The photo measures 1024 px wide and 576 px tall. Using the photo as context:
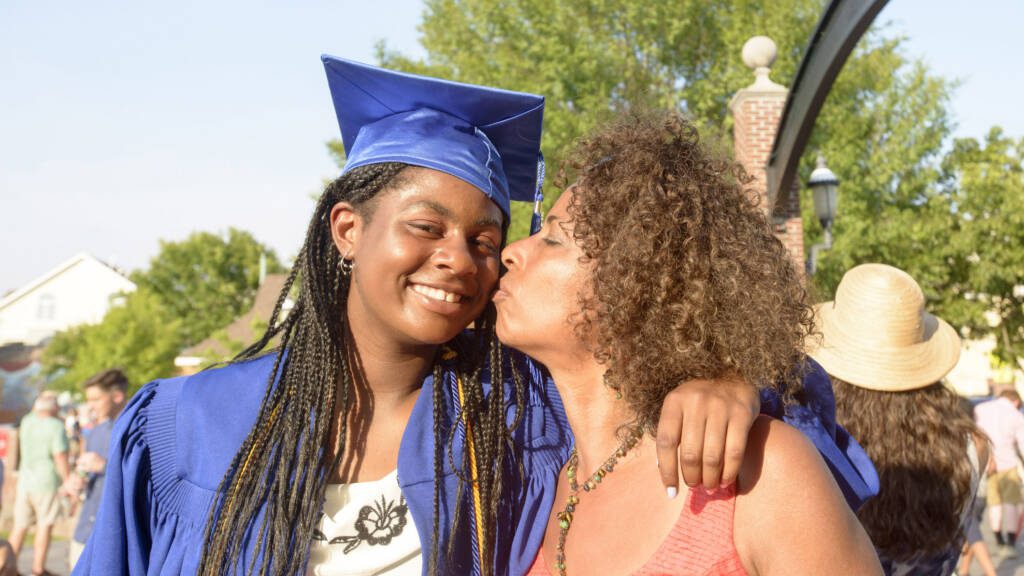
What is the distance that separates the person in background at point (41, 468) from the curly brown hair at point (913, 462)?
784 cm

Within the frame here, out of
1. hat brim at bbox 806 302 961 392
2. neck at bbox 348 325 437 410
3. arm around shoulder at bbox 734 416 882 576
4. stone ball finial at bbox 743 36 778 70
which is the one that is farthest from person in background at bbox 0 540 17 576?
stone ball finial at bbox 743 36 778 70

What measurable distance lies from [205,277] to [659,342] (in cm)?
6038

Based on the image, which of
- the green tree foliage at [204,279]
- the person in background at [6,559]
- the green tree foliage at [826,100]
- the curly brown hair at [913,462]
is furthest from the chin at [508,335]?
the green tree foliage at [204,279]

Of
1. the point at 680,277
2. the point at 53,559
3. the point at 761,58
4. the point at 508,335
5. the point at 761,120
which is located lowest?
the point at 53,559

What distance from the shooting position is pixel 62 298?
62.8 meters

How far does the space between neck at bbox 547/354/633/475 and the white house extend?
6506 cm

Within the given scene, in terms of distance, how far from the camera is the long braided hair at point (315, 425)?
90.1 inches

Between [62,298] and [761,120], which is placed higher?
[761,120]

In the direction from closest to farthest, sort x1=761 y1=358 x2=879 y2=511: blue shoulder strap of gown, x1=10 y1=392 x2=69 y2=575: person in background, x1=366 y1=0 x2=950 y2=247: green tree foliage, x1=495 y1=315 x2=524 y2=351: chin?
x1=761 y1=358 x2=879 y2=511: blue shoulder strap of gown, x1=495 y1=315 x2=524 y2=351: chin, x1=10 y1=392 x2=69 y2=575: person in background, x1=366 y1=0 x2=950 y2=247: green tree foliage

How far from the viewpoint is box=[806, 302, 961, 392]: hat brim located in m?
3.06

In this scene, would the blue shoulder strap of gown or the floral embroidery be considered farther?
the floral embroidery

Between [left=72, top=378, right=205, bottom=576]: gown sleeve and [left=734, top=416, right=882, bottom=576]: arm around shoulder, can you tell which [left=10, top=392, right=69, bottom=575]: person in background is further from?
[left=734, top=416, right=882, bottom=576]: arm around shoulder

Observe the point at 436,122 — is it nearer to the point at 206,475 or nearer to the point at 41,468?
the point at 206,475

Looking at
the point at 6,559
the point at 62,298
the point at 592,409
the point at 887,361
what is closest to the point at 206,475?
the point at 592,409
